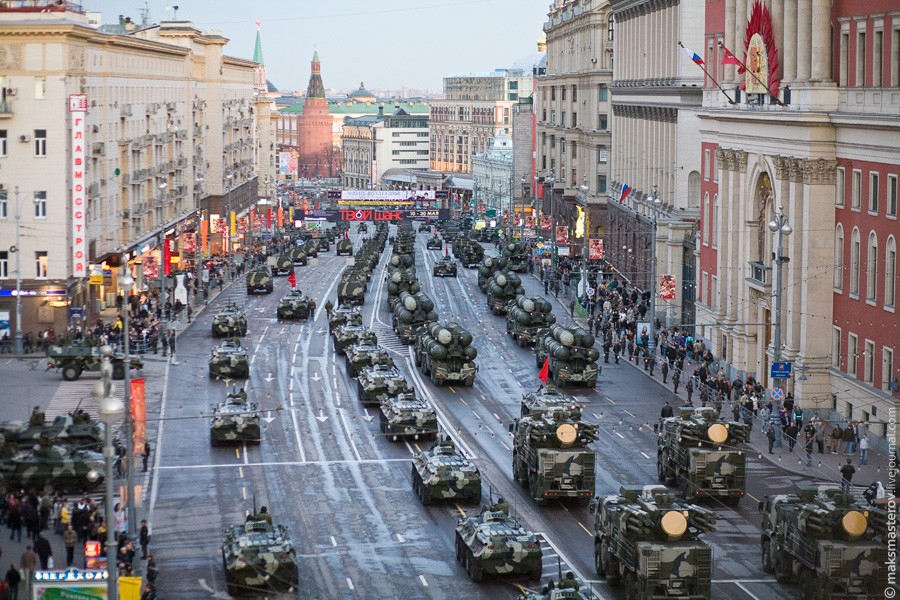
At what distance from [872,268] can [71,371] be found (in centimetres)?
3946

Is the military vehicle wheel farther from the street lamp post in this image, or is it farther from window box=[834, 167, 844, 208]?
the street lamp post

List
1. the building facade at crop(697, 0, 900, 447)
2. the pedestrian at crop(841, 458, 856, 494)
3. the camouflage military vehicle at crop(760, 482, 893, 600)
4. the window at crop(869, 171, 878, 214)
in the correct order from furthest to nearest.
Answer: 1. the window at crop(869, 171, 878, 214)
2. the building facade at crop(697, 0, 900, 447)
3. the pedestrian at crop(841, 458, 856, 494)
4. the camouflage military vehicle at crop(760, 482, 893, 600)

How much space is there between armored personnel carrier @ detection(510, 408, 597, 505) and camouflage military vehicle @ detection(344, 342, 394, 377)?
1022 inches

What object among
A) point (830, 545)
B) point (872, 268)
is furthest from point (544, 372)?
point (830, 545)

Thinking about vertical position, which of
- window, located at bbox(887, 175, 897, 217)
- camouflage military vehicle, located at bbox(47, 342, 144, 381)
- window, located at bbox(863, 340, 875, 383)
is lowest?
camouflage military vehicle, located at bbox(47, 342, 144, 381)

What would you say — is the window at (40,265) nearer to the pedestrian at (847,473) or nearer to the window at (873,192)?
the window at (873,192)

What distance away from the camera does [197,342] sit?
325ft

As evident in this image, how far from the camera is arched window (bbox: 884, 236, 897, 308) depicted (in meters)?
63.0

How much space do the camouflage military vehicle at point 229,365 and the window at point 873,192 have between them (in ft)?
110

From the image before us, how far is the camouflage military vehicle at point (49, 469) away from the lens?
55.9m

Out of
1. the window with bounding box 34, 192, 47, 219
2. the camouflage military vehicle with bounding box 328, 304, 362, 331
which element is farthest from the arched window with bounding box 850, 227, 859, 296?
the window with bounding box 34, 192, 47, 219

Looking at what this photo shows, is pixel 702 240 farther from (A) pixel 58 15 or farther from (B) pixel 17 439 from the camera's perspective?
(B) pixel 17 439

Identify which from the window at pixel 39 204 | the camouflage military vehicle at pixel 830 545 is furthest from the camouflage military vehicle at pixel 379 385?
the camouflage military vehicle at pixel 830 545

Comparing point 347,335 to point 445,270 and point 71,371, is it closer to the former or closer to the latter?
point 71,371
